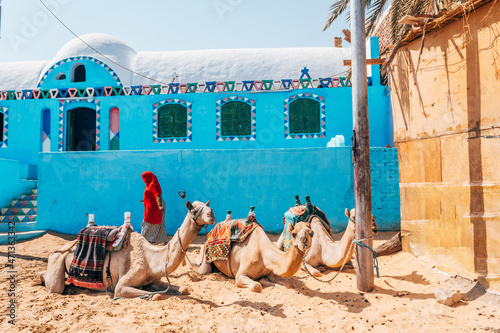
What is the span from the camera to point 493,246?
5.00 metres

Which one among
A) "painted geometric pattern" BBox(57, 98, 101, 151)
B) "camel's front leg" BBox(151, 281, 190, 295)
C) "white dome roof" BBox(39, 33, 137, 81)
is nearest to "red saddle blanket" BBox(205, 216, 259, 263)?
"camel's front leg" BBox(151, 281, 190, 295)

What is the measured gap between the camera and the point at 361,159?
18.2 ft

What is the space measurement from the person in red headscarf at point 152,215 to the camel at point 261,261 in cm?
254

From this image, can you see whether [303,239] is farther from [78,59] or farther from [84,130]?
[84,130]

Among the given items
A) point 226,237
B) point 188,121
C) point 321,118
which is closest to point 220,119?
point 188,121

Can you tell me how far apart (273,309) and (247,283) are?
2.83 ft

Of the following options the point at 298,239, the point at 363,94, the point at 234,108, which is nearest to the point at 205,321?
the point at 298,239

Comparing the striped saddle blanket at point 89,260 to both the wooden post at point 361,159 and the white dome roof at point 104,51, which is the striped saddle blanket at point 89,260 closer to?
the wooden post at point 361,159

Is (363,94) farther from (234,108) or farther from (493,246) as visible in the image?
(234,108)

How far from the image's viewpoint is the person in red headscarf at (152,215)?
884cm

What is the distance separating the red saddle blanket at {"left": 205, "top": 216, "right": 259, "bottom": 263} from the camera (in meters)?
6.35

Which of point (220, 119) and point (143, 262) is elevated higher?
point (220, 119)

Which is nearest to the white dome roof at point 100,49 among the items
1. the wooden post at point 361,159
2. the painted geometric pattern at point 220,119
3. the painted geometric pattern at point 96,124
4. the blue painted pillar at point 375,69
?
the painted geometric pattern at point 96,124

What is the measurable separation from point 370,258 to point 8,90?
52.7ft
